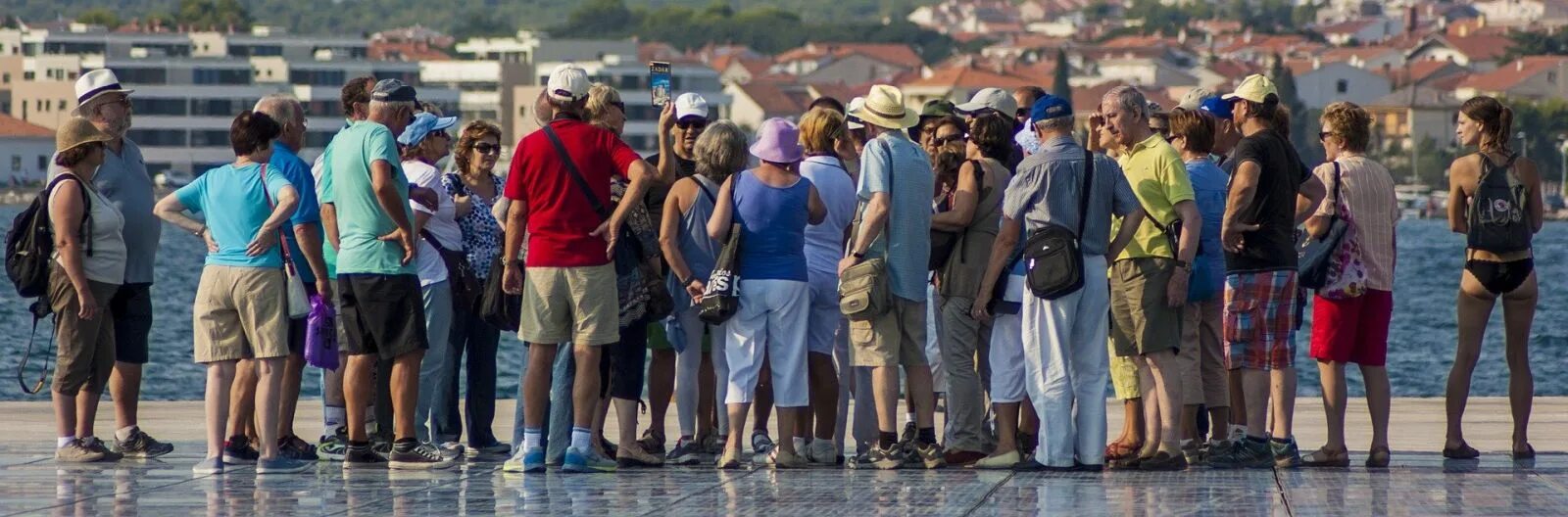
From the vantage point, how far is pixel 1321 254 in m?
9.02

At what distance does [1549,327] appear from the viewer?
2034 inches

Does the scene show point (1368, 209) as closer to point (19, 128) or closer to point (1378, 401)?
point (1378, 401)

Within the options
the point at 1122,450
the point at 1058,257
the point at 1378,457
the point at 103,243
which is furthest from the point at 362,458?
the point at 1378,457

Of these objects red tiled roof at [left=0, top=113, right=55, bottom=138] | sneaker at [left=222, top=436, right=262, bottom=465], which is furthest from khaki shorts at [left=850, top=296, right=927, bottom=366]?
red tiled roof at [left=0, top=113, right=55, bottom=138]

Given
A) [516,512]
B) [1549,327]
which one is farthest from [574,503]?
[1549,327]

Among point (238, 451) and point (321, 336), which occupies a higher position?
point (321, 336)

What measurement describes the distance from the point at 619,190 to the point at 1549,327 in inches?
1809

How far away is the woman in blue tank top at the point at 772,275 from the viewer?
8.73 meters

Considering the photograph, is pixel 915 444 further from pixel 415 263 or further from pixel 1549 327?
pixel 1549 327

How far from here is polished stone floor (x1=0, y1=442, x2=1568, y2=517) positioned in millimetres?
7574

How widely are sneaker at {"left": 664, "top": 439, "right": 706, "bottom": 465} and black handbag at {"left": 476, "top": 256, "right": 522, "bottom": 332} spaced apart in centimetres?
78

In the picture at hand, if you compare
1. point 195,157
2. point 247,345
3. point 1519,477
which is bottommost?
point 1519,477

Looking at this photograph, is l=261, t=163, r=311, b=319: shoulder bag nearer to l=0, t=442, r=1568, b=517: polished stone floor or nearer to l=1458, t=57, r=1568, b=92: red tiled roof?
l=0, t=442, r=1568, b=517: polished stone floor

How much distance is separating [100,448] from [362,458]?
102cm
